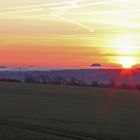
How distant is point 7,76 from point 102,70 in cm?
1990

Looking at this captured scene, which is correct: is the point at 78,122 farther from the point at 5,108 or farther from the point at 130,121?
the point at 5,108

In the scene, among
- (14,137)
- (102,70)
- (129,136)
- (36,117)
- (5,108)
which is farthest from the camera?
(102,70)

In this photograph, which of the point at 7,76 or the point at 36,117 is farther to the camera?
the point at 7,76

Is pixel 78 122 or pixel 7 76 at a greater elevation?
pixel 7 76

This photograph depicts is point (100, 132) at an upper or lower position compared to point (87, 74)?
lower

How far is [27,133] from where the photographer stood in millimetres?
27734

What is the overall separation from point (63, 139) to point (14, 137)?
2.06 meters

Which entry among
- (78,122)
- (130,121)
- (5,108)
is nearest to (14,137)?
(78,122)

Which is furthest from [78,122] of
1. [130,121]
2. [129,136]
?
[129,136]

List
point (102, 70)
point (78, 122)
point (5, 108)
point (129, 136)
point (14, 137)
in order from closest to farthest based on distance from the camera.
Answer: point (14, 137), point (129, 136), point (78, 122), point (5, 108), point (102, 70)

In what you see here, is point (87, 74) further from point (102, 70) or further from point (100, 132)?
point (100, 132)

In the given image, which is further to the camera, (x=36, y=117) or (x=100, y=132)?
(x=36, y=117)

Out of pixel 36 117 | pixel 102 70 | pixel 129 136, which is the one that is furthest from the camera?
pixel 102 70

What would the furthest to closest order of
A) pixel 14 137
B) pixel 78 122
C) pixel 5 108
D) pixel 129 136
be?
pixel 5 108 < pixel 78 122 < pixel 129 136 < pixel 14 137
